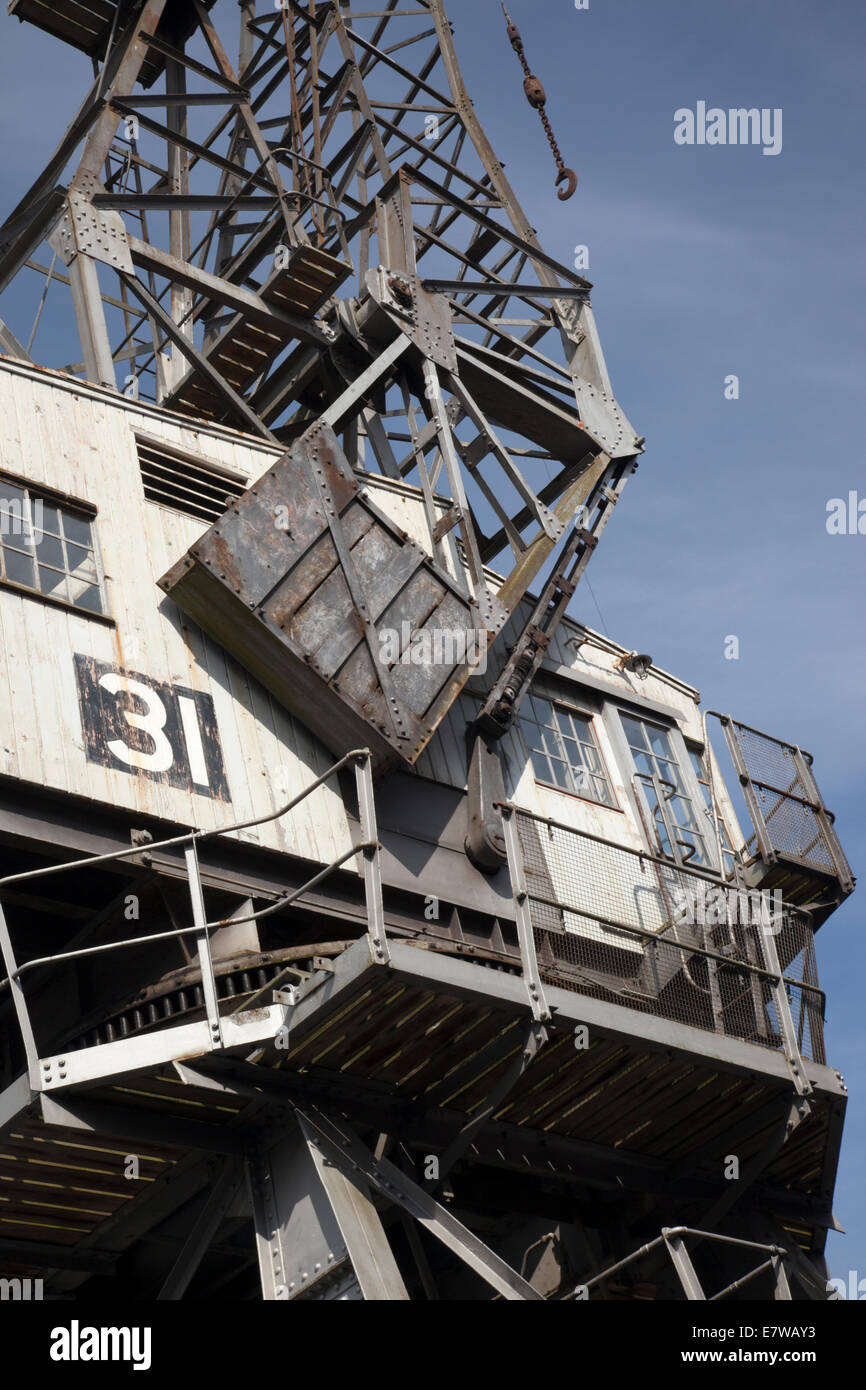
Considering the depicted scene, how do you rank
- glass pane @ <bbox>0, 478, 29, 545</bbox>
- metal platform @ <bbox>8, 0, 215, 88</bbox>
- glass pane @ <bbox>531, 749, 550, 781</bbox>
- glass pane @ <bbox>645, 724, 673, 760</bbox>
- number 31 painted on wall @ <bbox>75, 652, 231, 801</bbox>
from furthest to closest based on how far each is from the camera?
metal platform @ <bbox>8, 0, 215, 88</bbox> → glass pane @ <bbox>645, 724, 673, 760</bbox> → glass pane @ <bbox>531, 749, 550, 781</bbox> → glass pane @ <bbox>0, 478, 29, 545</bbox> → number 31 painted on wall @ <bbox>75, 652, 231, 801</bbox>

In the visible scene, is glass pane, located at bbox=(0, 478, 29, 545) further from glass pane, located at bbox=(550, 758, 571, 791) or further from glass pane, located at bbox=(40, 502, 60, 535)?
glass pane, located at bbox=(550, 758, 571, 791)

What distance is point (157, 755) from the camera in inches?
619

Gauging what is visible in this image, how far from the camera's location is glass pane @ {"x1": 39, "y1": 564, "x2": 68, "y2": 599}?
1616 cm

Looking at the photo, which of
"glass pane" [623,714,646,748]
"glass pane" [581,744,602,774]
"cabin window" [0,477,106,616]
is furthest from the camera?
"glass pane" [623,714,646,748]

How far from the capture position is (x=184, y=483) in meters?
18.4

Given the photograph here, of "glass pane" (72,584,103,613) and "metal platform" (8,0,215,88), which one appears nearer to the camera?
"glass pane" (72,584,103,613)

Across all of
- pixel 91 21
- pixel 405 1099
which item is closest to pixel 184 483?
pixel 405 1099

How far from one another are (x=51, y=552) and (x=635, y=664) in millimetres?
8961

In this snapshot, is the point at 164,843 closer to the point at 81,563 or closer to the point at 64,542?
the point at 81,563

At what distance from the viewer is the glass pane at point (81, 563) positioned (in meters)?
16.6

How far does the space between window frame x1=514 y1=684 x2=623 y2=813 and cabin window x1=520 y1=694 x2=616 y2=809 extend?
0.01m

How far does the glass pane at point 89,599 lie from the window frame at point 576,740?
231 inches

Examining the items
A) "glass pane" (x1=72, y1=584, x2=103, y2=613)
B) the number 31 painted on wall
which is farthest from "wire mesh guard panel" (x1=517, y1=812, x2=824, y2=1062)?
"glass pane" (x1=72, y1=584, x2=103, y2=613)
